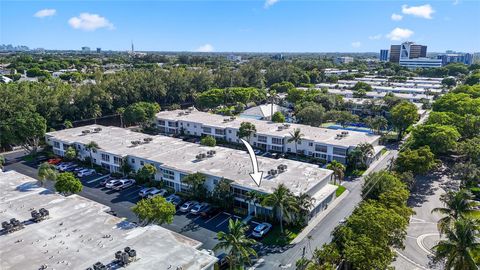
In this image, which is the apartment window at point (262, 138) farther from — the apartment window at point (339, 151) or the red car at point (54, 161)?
the red car at point (54, 161)

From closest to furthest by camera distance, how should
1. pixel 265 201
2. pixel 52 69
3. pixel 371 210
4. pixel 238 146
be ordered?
pixel 371 210 < pixel 265 201 < pixel 238 146 < pixel 52 69

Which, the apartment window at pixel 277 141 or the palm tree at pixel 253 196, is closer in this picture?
the palm tree at pixel 253 196

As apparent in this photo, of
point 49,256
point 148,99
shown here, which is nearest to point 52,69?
point 148,99

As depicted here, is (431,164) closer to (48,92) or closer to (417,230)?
(417,230)

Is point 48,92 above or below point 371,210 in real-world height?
above

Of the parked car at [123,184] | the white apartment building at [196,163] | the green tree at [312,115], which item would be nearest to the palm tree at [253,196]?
the white apartment building at [196,163]

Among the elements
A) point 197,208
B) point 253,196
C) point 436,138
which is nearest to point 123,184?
point 197,208
